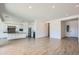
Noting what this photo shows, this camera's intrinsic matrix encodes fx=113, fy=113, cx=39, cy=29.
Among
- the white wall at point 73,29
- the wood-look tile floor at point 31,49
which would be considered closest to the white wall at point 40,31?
the wood-look tile floor at point 31,49

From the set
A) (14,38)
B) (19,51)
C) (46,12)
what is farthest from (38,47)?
(46,12)

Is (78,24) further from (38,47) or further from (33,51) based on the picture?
(33,51)

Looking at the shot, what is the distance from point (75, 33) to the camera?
454 centimetres

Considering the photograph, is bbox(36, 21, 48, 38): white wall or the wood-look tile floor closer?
the wood-look tile floor

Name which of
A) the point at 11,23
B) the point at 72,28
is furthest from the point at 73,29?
the point at 11,23

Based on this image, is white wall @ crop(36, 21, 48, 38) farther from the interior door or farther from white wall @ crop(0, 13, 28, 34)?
the interior door

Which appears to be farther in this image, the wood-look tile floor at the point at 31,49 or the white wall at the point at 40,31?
the white wall at the point at 40,31

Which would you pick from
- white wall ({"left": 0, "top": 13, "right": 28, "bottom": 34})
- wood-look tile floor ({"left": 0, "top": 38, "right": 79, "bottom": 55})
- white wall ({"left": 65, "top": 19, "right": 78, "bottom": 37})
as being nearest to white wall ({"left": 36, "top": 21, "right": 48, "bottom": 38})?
wood-look tile floor ({"left": 0, "top": 38, "right": 79, "bottom": 55})

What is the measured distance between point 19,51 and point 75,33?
2372mm

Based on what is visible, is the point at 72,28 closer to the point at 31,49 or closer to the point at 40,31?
the point at 40,31

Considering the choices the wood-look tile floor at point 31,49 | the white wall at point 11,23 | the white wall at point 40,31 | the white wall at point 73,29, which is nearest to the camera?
the wood-look tile floor at point 31,49

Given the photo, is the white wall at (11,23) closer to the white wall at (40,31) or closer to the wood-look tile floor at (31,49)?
the wood-look tile floor at (31,49)

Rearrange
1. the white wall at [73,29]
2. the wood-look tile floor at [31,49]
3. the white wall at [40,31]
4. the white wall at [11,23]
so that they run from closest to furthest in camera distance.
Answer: the wood-look tile floor at [31,49] → the white wall at [11,23] → the white wall at [73,29] → the white wall at [40,31]
